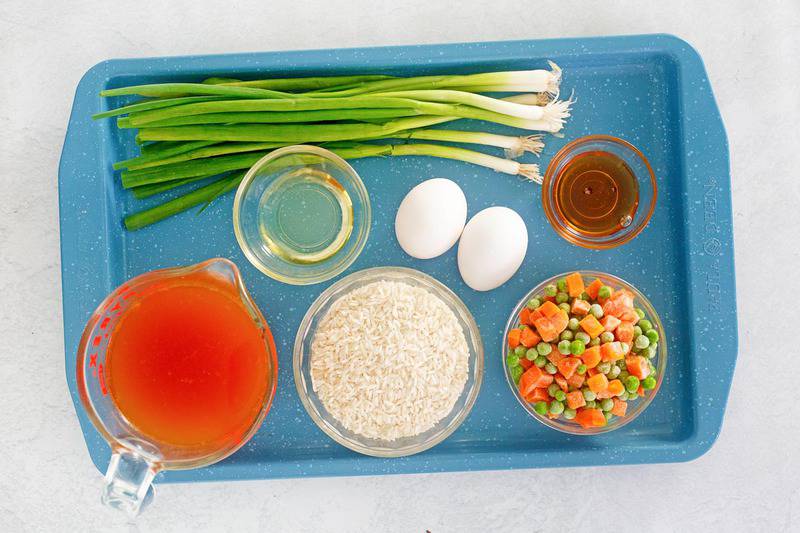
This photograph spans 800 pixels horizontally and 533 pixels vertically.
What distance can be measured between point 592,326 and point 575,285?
9 cm

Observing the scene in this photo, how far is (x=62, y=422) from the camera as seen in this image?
152 cm

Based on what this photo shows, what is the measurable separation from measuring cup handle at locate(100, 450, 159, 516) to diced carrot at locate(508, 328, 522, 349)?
2.26 ft

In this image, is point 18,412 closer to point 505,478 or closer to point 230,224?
point 230,224

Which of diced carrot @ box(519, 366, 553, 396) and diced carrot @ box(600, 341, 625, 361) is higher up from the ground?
diced carrot @ box(600, 341, 625, 361)

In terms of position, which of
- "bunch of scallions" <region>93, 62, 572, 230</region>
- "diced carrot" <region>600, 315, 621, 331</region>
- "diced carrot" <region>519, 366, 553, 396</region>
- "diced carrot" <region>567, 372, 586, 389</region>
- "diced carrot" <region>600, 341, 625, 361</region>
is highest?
"bunch of scallions" <region>93, 62, 572, 230</region>

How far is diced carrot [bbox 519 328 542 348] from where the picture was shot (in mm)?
1295

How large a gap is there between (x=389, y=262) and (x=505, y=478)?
554 mm

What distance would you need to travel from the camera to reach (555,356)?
1.28 metres

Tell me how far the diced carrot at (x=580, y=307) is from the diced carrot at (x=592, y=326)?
0.02 meters

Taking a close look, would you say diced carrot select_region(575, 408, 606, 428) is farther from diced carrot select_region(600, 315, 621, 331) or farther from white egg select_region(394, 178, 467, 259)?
white egg select_region(394, 178, 467, 259)

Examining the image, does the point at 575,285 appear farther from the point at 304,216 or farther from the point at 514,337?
the point at 304,216

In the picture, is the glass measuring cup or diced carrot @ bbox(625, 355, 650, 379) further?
diced carrot @ bbox(625, 355, 650, 379)

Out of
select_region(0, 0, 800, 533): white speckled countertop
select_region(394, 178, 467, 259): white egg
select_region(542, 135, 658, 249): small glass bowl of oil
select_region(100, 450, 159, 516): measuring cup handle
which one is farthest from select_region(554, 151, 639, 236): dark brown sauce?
select_region(100, 450, 159, 516): measuring cup handle

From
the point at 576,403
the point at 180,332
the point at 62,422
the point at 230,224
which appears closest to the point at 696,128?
the point at 576,403
